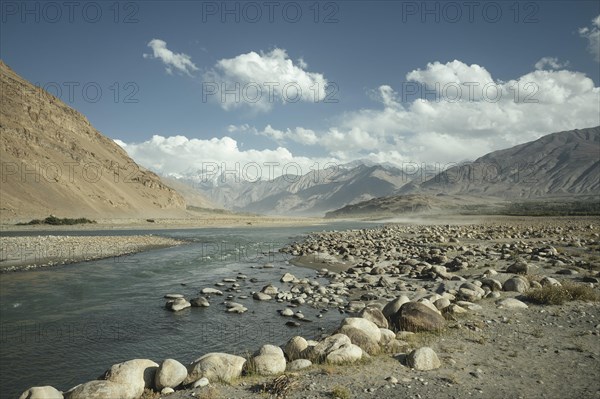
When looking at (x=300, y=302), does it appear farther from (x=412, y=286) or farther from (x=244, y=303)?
(x=412, y=286)

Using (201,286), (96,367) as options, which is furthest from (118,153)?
(96,367)

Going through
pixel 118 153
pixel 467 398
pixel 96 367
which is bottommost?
pixel 96 367

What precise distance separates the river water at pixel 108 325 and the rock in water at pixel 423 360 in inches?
148

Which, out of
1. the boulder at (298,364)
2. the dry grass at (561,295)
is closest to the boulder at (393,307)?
the boulder at (298,364)

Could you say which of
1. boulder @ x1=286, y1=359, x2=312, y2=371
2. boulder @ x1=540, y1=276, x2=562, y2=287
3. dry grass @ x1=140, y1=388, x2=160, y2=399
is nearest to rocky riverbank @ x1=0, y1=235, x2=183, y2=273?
dry grass @ x1=140, y1=388, x2=160, y2=399

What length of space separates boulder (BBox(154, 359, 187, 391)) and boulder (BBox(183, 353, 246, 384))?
0.46 ft

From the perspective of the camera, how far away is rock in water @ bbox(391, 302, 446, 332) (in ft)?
32.2

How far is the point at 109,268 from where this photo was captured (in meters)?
23.8

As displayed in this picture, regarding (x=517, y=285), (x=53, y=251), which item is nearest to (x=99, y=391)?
(x=517, y=285)

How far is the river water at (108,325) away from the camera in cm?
920

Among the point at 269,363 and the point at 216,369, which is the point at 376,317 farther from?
the point at 216,369

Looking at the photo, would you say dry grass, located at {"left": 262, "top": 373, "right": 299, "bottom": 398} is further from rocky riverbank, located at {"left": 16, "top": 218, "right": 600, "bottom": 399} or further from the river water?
the river water

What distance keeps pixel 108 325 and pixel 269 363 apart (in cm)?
784

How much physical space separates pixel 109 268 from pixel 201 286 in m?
9.32
